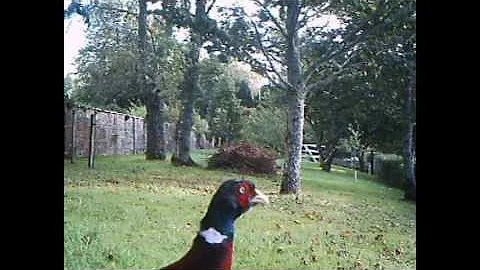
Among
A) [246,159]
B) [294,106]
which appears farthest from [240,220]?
[294,106]

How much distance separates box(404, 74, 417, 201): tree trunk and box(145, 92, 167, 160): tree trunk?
1.00 metres

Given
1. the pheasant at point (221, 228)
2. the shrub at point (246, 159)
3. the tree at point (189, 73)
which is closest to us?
the pheasant at point (221, 228)

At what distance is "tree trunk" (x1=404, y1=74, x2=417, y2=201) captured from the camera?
2.01 metres

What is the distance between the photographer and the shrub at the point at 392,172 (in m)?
2.05

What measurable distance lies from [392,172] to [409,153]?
106 mm

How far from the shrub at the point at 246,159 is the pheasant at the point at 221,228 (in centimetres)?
11

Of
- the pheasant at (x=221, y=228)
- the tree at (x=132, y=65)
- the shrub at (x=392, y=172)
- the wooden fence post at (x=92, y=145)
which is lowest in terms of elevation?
the pheasant at (x=221, y=228)

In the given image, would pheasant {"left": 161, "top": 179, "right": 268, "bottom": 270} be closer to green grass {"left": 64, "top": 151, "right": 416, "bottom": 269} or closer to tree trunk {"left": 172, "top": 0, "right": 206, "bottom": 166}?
green grass {"left": 64, "top": 151, "right": 416, "bottom": 269}

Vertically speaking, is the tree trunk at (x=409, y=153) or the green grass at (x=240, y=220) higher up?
the tree trunk at (x=409, y=153)

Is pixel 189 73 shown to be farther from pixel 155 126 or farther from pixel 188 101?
pixel 155 126

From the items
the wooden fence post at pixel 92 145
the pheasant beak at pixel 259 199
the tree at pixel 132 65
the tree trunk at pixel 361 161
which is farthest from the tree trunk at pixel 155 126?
the tree trunk at pixel 361 161

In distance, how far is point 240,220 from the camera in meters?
1.86

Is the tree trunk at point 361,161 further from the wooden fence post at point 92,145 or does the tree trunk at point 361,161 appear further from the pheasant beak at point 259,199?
the wooden fence post at point 92,145
